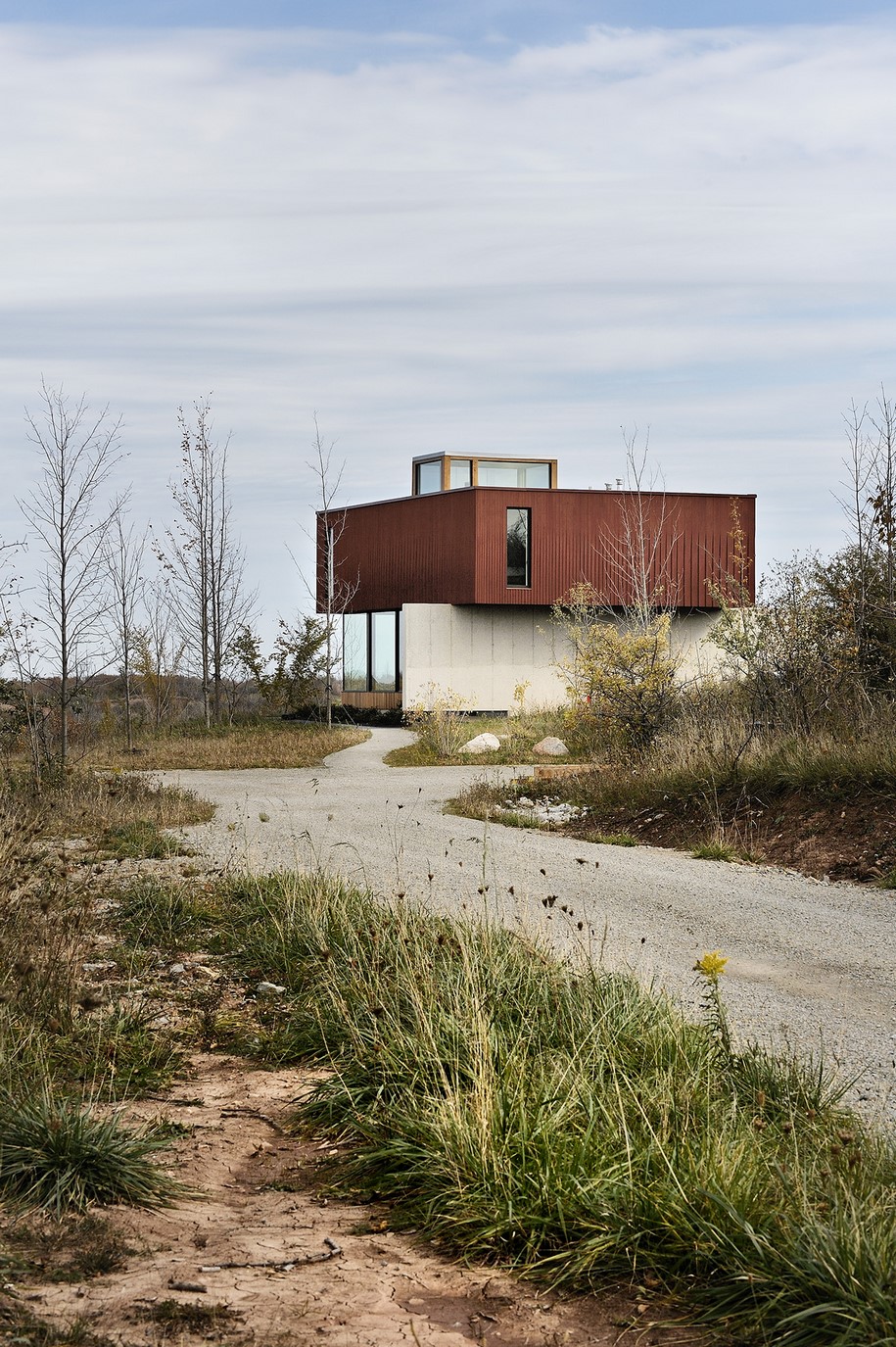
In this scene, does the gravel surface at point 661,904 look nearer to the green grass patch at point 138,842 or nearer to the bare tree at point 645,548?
the green grass patch at point 138,842

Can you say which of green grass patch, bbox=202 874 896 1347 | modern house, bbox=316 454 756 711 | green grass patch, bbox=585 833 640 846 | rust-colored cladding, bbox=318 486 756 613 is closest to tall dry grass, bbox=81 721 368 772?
modern house, bbox=316 454 756 711

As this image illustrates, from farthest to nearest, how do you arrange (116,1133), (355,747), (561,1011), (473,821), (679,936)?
1. (355,747)
2. (473,821)
3. (679,936)
4. (561,1011)
5. (116,1133)

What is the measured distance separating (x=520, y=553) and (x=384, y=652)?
557 centimetres

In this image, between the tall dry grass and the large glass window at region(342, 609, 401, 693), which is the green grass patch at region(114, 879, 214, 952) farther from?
the large glass window at region(342, 609, 401, 693)

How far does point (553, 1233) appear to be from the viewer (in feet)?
11.6

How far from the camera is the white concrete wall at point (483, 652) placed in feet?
112

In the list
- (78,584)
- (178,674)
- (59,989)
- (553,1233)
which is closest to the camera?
(553,1233)

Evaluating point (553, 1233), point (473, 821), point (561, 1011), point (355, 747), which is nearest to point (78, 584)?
point (355, 747)

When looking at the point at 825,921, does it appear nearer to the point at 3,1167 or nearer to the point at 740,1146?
the point at 740,1146

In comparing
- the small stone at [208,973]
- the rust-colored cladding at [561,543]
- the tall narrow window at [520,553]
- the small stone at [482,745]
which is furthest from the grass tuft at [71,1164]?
the tall narrow window at [520,553]

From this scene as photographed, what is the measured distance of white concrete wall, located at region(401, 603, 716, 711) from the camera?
34.0 meters

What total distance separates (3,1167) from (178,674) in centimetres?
3360

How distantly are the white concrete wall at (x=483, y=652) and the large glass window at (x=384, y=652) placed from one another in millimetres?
1826

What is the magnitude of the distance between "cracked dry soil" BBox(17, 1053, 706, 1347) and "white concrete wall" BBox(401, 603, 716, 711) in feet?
98.1
